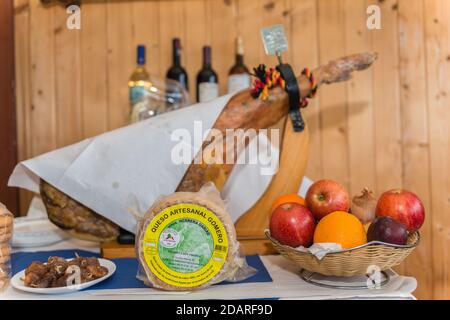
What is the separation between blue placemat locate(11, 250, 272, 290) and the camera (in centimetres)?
67

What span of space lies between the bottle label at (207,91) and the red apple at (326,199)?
1.91 ft

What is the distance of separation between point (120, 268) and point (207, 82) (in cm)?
68

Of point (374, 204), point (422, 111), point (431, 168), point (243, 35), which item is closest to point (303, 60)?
point (243, 35)

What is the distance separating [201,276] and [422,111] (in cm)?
88

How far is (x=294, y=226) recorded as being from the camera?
0.67 metres

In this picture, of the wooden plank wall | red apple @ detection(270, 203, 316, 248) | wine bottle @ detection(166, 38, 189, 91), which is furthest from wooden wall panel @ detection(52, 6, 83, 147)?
red apple @ detection(270, 203, 316, 248)

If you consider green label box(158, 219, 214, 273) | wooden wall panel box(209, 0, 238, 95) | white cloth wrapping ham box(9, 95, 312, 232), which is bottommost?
green label box(158, 219, 214, 273)

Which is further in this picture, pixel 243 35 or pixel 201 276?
pixel 243 35

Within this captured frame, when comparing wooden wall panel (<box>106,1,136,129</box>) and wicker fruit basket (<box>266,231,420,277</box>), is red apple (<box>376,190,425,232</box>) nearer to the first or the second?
wicker fruit basket (<box>266,231,420,277</box>)

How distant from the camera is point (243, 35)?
1.34m

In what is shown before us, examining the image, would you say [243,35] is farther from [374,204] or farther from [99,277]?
[99,277]

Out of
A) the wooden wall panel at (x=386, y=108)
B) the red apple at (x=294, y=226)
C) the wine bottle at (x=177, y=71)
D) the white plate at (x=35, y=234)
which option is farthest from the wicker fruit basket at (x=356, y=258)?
the wine bottle at (x=177, y=71)

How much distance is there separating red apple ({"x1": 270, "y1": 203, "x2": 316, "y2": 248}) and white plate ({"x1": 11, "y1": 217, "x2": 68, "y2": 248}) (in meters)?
0.54
